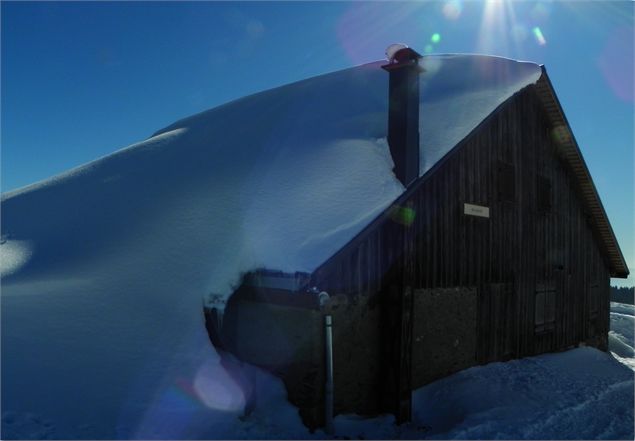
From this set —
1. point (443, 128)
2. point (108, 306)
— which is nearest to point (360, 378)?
point (108, 306)

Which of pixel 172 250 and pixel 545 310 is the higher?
pixel 172 250

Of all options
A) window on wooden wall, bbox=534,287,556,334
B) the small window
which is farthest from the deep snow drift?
window on wooden wall, bbox=534,287,556,334

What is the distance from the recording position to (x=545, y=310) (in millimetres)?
12211

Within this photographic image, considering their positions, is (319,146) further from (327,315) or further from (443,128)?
(327,315)

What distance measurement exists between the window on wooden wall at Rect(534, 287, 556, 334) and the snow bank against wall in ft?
17.5

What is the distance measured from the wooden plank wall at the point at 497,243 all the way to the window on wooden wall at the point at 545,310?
255 mm

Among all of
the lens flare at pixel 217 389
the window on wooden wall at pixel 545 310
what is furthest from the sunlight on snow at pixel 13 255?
the window on wooden wall at pixel 545 310

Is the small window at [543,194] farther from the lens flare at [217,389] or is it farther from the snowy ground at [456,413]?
the lens flare at [217,389]

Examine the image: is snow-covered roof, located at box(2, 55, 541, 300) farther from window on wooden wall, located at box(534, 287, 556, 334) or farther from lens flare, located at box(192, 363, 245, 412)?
window on wooden wall, located at box(534, 287, 556, 334)

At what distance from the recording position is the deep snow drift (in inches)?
204

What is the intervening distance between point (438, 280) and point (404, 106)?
310 cm

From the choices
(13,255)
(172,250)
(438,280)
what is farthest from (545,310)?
(13,255)

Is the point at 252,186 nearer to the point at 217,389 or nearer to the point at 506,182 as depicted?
the point at 217,389

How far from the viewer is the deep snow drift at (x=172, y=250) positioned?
518 centimetres
